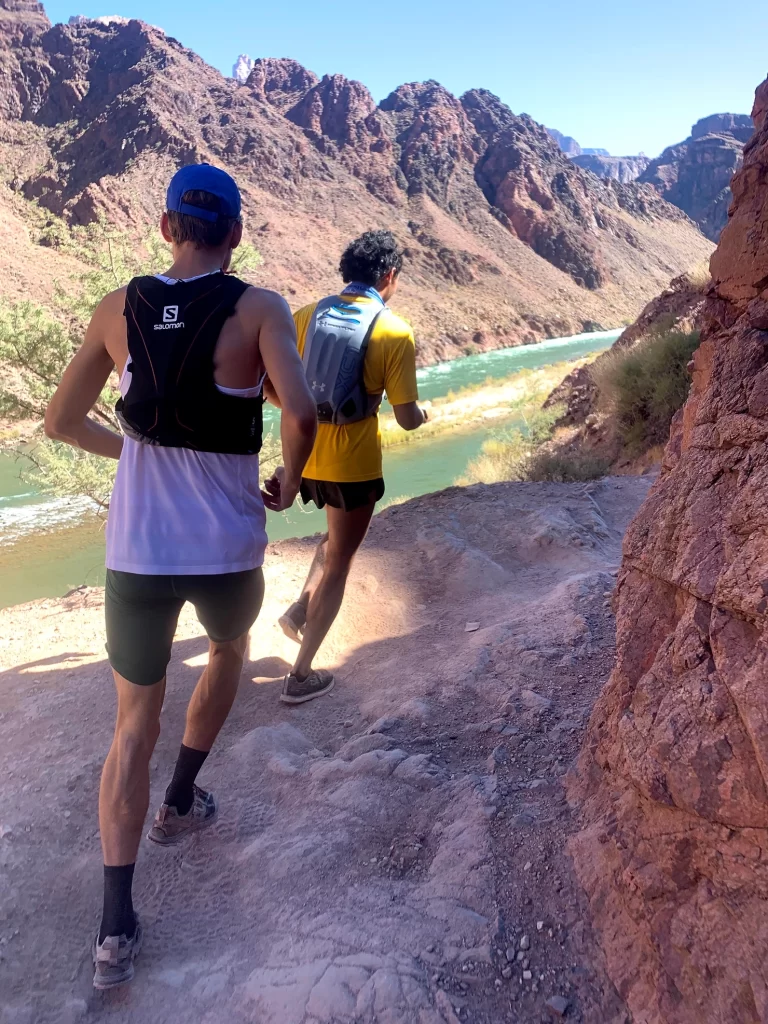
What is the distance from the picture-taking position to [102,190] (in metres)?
47.1

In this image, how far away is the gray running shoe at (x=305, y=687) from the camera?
322 cm

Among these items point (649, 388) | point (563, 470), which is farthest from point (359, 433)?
point (649, 388)

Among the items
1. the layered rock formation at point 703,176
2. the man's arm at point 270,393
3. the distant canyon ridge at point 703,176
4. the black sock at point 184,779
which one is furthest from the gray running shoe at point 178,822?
the layered rock formation at point 703,176

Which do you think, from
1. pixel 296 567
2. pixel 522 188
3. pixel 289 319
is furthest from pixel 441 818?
pixel 522 188

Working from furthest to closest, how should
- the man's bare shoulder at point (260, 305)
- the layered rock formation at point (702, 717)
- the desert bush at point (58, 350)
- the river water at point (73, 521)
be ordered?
the river water at point (73, 521) → the desert bush at point (58, 350) → the man's bare shoulder at point (260, 305) → the layered rock formation at point (702, 717)

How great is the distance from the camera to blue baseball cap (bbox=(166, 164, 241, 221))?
6.19 feet

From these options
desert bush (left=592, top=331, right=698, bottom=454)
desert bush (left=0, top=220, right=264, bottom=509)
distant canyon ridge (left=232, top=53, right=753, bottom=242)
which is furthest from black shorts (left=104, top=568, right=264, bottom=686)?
distant canyon ridge (left=232, top=53, right=753, bottom=242)

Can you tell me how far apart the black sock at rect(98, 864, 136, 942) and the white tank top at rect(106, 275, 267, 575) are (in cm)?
75

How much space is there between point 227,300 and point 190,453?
1.27ft

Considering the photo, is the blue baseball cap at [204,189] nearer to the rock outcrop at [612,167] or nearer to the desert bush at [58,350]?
the desert bush at [58,350]

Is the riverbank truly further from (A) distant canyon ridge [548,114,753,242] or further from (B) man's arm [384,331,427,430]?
(A) distant canyon ridge [548,114,753,242]

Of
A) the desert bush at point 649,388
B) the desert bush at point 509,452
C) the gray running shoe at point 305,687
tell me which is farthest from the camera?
the desert bush at point 509,452

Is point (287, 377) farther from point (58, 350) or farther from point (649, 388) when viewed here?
point (649, 388)

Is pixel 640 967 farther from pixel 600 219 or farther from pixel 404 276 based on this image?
pixel 600 219
